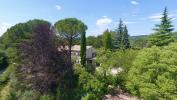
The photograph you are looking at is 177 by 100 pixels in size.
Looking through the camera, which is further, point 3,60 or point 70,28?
point 70,28

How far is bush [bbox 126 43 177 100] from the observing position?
18.6 meters

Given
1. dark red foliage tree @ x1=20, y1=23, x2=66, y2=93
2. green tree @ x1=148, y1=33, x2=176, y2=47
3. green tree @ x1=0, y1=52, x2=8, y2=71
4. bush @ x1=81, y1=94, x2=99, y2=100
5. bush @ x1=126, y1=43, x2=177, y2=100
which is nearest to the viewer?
bush @ x1=126, y1=43, x2=177, y2=100

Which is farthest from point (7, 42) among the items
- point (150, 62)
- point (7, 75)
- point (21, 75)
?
point (150, 62)

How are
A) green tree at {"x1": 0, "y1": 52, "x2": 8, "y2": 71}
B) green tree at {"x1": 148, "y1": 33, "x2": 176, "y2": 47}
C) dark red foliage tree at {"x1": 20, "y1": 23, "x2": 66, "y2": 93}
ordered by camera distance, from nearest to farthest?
1. dark red foliage tree at {"x1": 20, "y1": 23, "x2": 66, "y2": 93}
2. green tree at {"x1": 148, "y1": 33, "x2": 176, "y2": 47}
3. green tree at {"x1": 0, "y1": 52, "x2": 8, "y2": 71}

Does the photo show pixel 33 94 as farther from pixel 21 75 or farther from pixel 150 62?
pixel 150 62

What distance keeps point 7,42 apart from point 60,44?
107 ft

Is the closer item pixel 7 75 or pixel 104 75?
pixel 104 75

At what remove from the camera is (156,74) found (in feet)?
66.3

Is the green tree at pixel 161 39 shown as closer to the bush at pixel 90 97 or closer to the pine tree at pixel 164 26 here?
the pine tree at pixel 164 26

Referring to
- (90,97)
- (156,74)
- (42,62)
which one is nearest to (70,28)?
(42,62)

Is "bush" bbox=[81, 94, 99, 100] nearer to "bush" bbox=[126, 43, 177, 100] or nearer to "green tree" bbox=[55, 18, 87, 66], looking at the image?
"bush" bbox=[126, 43, 177, 100]

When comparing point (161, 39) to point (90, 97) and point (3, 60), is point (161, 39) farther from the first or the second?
point (3, 60)

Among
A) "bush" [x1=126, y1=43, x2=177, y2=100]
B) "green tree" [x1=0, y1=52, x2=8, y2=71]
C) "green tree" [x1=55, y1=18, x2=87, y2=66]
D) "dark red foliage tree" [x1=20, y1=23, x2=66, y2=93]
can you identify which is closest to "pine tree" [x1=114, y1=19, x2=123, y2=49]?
"green tree" [x1=55, y1=18, x2=87, y2=66]

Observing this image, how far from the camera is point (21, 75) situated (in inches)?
998
